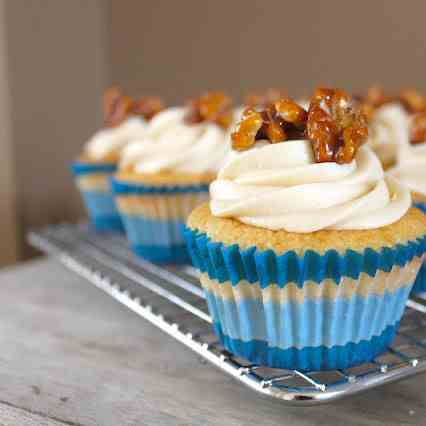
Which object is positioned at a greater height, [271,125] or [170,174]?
[271,125]

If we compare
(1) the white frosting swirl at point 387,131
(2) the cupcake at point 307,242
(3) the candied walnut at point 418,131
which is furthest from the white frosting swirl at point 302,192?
(1) the white frosting swirl at point 387,131

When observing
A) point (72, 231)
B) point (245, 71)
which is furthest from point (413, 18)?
point (72, 231)

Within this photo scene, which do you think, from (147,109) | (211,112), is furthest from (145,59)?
(211,112)

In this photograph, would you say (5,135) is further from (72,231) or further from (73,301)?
(73,301)

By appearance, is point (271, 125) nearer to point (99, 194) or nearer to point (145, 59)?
point (99, 194)

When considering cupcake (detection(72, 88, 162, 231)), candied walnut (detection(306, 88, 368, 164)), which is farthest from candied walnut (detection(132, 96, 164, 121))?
candied walnut (detection(306, 88, 368, 164))
